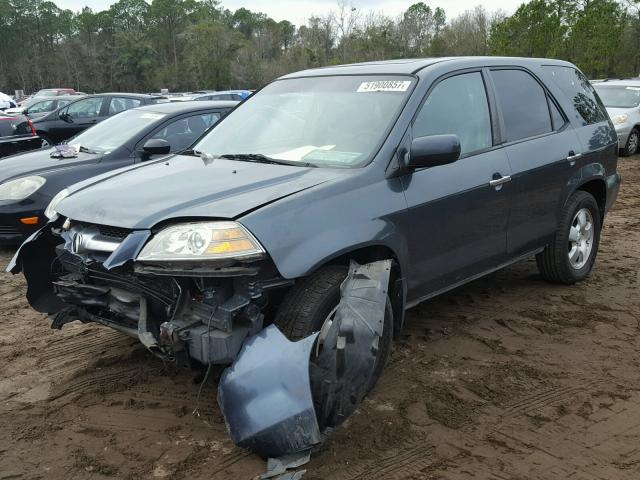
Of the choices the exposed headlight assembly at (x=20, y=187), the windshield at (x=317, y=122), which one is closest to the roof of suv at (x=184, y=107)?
the exposed headlight assembly at (x=20, y=187)

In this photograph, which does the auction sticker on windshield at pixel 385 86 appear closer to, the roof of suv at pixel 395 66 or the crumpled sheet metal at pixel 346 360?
the roof of suv at pixel 395 66

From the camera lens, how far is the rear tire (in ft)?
10.0

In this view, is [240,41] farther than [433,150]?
Yes

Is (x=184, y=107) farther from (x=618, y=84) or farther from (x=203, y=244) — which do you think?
(x=618, y=84)

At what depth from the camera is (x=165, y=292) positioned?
3.08m

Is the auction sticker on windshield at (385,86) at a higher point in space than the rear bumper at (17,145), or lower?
higher

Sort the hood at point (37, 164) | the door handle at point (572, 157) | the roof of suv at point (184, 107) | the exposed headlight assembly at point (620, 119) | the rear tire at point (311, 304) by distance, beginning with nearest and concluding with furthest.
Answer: the rear tire at point (311, 304)
the door handle at point (572, 157)
the hood at point (37, 164)
the roof of suv at point (184, 107)
the exposed headlight assembly at point (620, 119)

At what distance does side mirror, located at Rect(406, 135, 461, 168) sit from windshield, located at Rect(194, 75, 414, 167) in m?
0.26

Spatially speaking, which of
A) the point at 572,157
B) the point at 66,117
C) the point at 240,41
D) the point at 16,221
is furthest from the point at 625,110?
the point at 240,41

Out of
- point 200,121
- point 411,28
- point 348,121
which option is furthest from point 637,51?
point 348,121

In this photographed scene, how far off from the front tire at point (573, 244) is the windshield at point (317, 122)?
6.42ft

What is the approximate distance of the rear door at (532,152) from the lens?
445 cm

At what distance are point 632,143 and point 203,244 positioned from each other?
46.6 feet

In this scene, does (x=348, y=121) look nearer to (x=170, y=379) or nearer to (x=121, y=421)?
(x=170, y=379)
